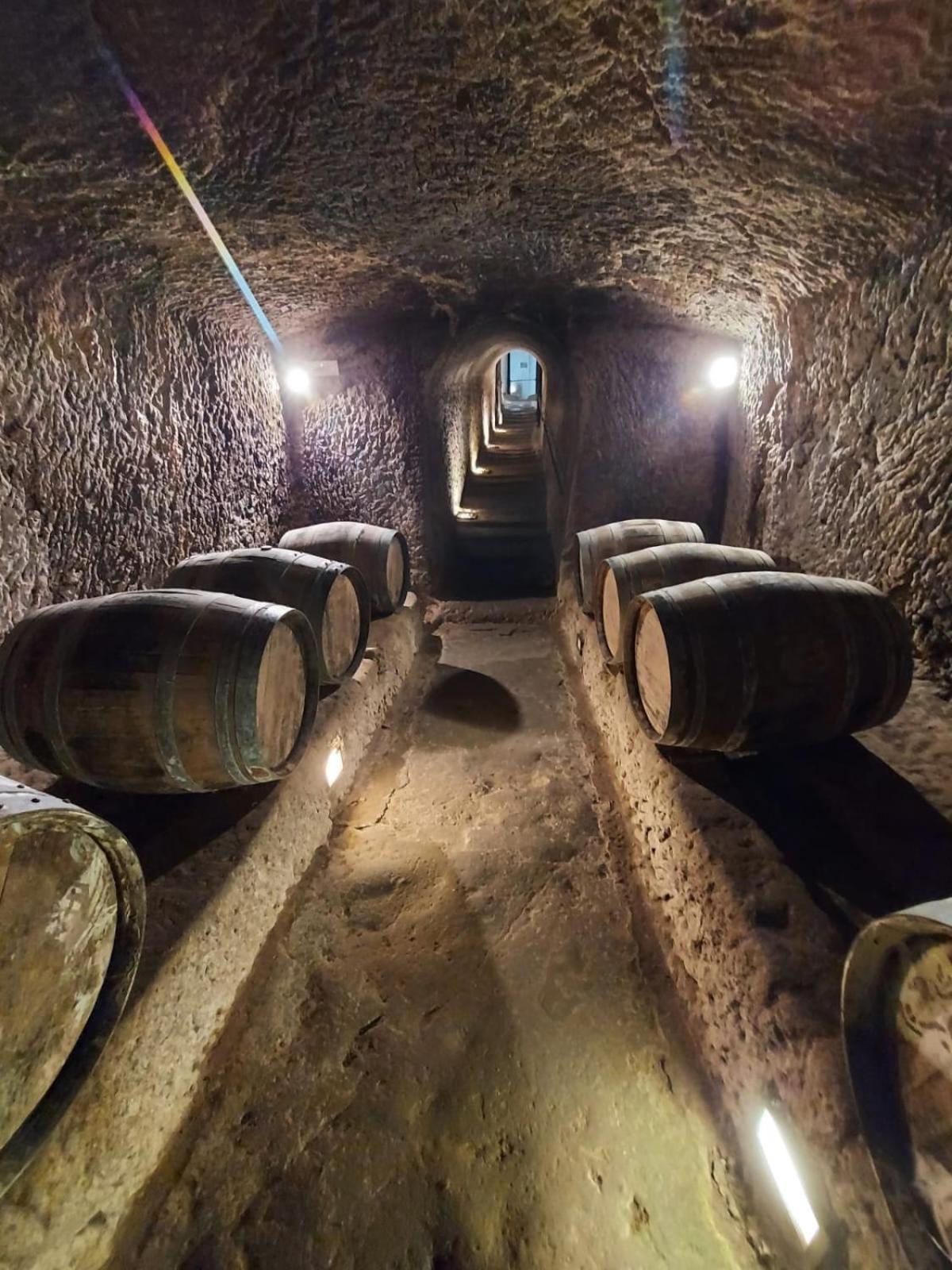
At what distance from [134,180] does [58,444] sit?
4.30 feet

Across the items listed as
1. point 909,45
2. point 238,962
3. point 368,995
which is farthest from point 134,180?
point 368,995

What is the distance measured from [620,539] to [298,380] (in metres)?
3.70

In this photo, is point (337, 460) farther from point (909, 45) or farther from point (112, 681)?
point (909, 45)

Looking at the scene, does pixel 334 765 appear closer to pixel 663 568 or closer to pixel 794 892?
pixel 663 568

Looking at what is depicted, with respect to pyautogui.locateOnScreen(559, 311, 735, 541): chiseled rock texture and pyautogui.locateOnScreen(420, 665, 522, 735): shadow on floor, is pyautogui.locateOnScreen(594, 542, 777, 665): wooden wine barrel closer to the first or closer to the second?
pyautogui.locateOnScreen(420, 665, 522, 735): shadow on floor

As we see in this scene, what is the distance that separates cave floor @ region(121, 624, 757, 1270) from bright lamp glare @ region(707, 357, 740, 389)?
4140mm

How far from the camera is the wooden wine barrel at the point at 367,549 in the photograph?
13.5ft

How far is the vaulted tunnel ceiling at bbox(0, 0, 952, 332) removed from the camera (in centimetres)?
192

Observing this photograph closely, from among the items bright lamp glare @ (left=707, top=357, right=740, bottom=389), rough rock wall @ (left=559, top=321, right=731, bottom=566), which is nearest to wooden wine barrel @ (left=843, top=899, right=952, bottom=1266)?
rough rock wall @ (left=559, top=321, right=731, bottom=566)

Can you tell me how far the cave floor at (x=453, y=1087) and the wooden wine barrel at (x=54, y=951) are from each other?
0.52 m

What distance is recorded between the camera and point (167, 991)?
159 centimetres

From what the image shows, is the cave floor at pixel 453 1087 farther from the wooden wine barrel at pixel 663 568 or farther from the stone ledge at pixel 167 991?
the wooden wine barrel at pixel 663 568

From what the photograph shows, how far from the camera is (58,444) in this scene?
3.06 metres

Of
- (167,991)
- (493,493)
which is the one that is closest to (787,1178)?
(167,991)
